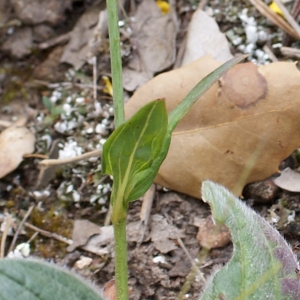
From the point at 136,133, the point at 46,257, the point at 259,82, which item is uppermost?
the point at 136,133

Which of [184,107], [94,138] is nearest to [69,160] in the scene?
[94,138]

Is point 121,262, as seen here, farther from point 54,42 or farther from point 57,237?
point 54,42

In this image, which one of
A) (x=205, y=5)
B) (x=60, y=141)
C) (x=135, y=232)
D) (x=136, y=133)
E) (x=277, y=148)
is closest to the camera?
(x=136, y=133)

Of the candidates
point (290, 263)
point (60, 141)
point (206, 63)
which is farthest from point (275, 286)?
point (60, 141)

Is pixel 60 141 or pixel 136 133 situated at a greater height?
pixel 136 133

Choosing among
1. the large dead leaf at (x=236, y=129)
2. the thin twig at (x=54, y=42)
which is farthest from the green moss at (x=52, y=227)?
the thin twig at (x=54, y=42)

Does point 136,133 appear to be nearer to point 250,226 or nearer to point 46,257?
point 250,226

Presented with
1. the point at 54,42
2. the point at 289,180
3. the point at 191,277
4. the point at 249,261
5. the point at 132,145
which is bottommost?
the point at 191,277
